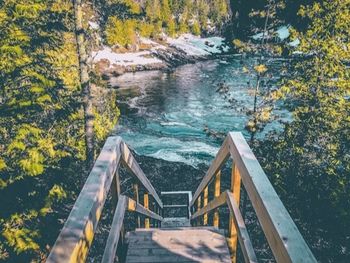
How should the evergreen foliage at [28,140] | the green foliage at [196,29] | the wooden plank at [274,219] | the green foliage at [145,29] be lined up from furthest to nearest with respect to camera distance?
the green foliage at [196,29], the green foliage at [145,29], the evergreen foliage at [28,140], the wooden plank at [274,219]

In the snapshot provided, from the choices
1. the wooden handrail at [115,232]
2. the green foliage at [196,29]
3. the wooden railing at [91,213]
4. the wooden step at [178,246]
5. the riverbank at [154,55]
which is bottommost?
the riverbank at [154,55]

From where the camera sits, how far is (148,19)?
66125 millimetres

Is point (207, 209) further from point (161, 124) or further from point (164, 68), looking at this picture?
point (164, 68)

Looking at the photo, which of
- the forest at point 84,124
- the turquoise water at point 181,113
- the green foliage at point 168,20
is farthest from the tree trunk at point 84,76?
the green foliage at point 168,20

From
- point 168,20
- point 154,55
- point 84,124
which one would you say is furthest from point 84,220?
point 168,20

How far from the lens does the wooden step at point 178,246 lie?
3264 millimetres

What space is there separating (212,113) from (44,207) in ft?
65.7

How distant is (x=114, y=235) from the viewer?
2.40m

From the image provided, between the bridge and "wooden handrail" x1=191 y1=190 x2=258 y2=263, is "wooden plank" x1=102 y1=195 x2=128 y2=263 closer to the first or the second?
the bridge

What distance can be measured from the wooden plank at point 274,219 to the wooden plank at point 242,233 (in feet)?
1.43

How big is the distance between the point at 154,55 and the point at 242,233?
51.5 metres

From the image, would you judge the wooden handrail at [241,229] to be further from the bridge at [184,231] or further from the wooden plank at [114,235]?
the wooden plank at [114,235]

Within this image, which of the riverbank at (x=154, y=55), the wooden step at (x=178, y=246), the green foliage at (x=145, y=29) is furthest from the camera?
the green foliage at (x=145, y=29)

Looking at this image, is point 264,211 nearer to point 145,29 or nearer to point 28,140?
point 28,140
